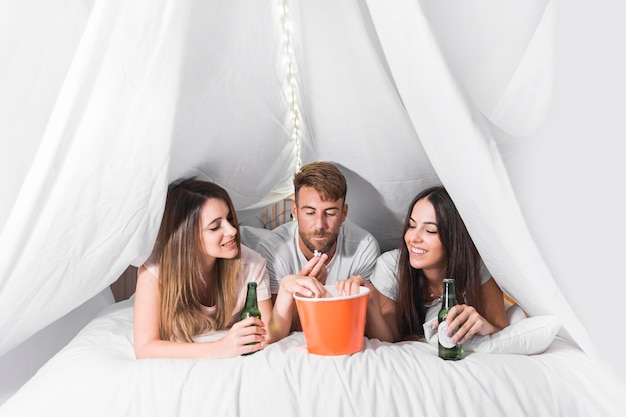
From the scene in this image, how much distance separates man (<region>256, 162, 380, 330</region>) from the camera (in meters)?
1.78

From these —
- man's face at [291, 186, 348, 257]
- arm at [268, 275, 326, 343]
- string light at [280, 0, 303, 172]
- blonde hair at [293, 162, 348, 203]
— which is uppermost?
A: string light at [280, 0, 303, 172]

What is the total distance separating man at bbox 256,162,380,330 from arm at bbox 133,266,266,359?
397 mm

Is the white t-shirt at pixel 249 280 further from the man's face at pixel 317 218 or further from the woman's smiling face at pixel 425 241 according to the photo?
the woman's smiling face at pixel 425 241

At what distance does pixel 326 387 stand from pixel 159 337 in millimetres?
492

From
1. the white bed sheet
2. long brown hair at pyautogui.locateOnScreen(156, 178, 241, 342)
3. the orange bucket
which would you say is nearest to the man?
long brown hair at pyautogui.locateOnScreen(156, 178, 241, 342)

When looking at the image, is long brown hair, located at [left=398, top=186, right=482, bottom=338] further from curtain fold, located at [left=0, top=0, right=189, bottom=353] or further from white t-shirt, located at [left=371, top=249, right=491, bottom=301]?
curtain fold, located at [left=0, top=0, right=189, bottom=353]

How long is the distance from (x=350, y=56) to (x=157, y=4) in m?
0.62

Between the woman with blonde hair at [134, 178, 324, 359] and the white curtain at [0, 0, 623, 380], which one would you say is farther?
the woman with blonde hair at [134, 178, 324, 359]

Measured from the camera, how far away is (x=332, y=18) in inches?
63.0

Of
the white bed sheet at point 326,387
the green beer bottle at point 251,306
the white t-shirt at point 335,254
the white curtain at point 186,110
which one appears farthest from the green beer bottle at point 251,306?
the white t-shirt at point 335,254

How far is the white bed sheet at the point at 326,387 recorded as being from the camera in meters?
1.15

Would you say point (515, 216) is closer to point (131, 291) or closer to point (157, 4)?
point (157, 4)

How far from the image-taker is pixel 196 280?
1.60 m

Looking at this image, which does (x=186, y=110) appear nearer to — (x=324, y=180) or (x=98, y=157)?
(x=98, y=157)
